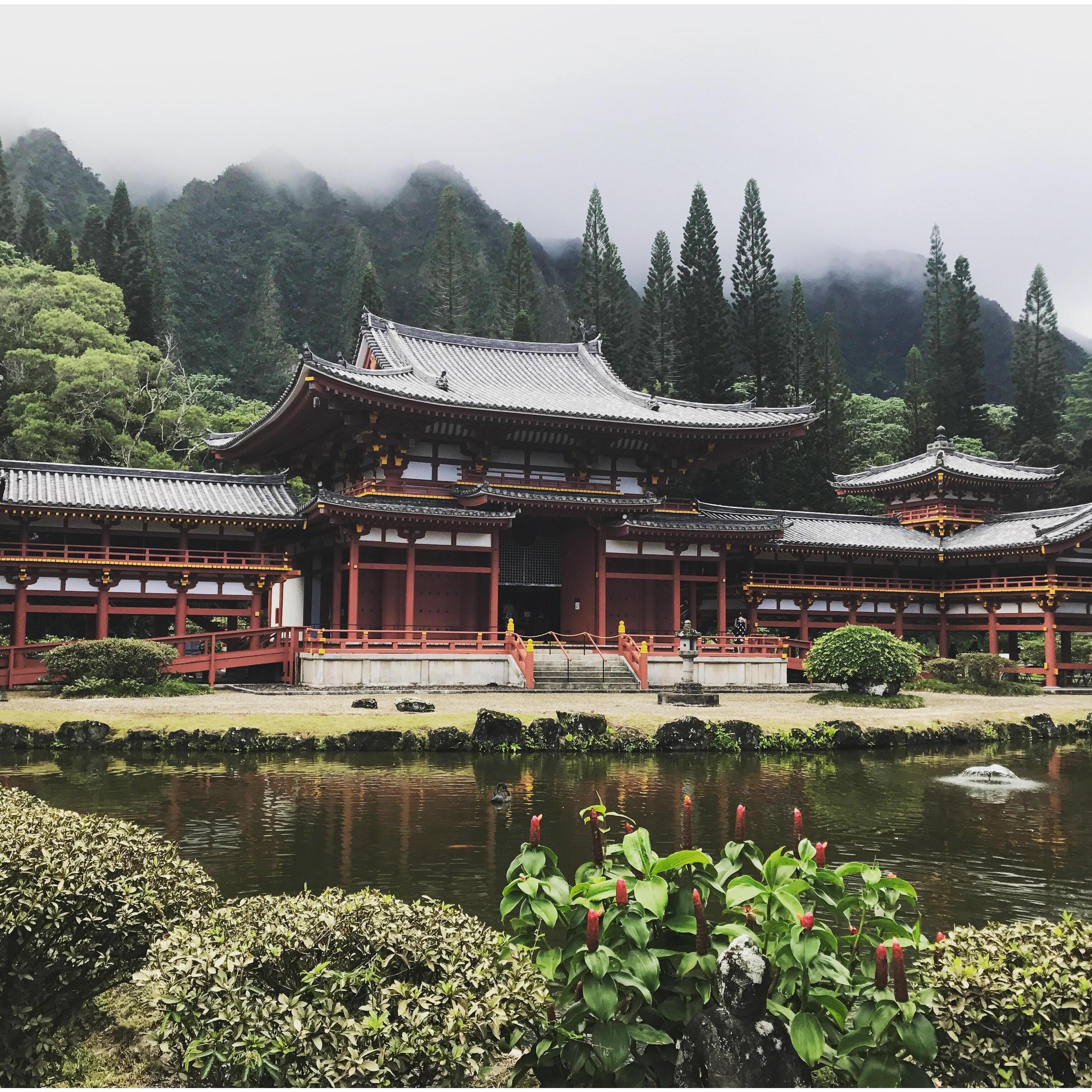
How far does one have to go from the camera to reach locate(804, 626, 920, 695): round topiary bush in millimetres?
29219

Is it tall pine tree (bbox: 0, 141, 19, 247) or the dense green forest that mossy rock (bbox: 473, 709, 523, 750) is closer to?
the dense green forest

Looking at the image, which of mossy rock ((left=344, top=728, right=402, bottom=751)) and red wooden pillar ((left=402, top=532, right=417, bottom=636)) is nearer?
mossy rock ((left=344, top=728, right=402, bottom=751))

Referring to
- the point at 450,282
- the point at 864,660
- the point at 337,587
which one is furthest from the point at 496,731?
the point at 450,282

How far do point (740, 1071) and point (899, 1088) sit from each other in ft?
2.36

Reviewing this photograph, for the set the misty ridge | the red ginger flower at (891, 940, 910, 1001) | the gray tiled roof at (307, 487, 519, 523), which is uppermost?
the misty ridge

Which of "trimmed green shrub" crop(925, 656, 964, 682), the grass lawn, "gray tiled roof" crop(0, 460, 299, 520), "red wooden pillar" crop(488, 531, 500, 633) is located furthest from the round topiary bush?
"gray tiled roof" crop(0, 460, 299, 520)

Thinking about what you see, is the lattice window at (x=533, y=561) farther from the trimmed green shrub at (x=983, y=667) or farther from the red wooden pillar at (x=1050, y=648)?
the red wooden pillar at (x=1050, y=648)

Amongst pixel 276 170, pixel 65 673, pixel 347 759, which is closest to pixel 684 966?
pixel 347 759

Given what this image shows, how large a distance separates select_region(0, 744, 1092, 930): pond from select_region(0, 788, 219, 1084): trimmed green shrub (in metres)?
3.78

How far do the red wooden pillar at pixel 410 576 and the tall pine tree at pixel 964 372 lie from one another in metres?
51.7

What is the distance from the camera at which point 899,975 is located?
4137 millimetres

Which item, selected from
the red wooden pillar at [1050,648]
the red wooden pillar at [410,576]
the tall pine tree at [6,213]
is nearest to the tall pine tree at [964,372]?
the red wooden pillar at [1050,648]

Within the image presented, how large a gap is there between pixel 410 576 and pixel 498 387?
9996mm

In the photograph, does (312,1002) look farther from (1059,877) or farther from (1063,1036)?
(1059,877)
